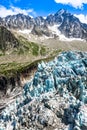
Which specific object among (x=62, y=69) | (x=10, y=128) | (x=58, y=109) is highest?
(x=62, y=69)

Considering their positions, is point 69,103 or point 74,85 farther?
point 74,85

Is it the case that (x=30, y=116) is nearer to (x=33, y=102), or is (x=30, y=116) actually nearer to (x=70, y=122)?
(x=33, y=102)

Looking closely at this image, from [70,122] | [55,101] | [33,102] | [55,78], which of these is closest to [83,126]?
[70,122]

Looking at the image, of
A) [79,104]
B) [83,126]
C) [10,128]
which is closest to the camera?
[83,126]

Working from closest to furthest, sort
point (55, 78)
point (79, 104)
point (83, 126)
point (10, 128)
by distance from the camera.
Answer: point (83, 126) < point (79, 104) < point (10, 128) < point (55, 78)

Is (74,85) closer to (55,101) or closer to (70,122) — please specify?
(55,101)

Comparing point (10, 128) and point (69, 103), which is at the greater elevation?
point (69, 103)
